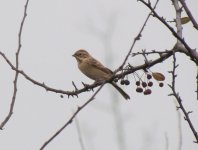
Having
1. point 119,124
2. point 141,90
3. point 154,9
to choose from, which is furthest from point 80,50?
point 119,124

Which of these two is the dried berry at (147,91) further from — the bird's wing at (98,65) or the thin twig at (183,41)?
the bird's wing at (98,65)

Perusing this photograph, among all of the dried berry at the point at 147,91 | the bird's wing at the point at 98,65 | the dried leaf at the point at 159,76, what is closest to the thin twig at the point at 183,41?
the dried leaf at the point at 159,76

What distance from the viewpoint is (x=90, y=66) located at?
26.5ft

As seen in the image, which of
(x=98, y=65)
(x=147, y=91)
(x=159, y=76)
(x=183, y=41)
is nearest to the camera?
(x=183, y=41)

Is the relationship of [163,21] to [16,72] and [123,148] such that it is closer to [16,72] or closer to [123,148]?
[16,72]

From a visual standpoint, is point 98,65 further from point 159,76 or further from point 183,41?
point 183,41

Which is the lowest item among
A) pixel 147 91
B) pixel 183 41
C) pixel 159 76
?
pixel 183 41

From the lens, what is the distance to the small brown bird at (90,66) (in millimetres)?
7565

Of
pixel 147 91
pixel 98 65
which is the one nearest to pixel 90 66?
pixel 98 65

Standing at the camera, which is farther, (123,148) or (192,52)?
(123,148)

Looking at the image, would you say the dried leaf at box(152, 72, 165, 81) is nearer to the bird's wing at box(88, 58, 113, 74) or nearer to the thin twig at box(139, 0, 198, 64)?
the thin twig at box(139, 0, 198, 64)

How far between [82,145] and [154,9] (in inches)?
64.8

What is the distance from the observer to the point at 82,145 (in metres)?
4.52

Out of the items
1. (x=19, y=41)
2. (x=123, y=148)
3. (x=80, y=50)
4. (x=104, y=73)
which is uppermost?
(x=80, y=50)
